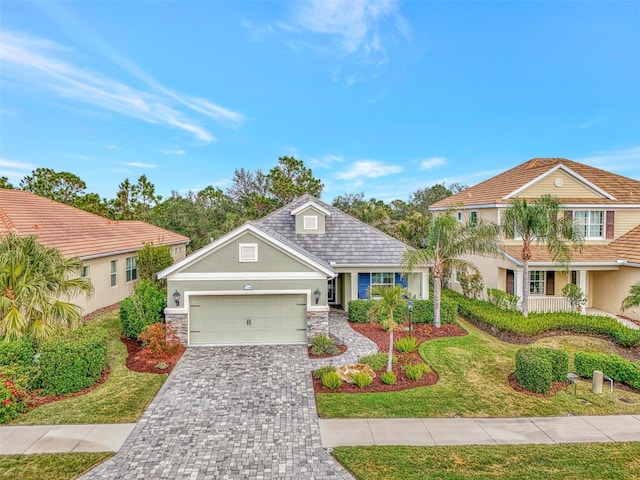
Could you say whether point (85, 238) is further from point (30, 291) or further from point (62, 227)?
point (30, 291)

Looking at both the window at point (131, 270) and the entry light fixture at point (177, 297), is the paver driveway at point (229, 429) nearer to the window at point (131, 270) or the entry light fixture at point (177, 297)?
the entry light fixture at point (177, 297)

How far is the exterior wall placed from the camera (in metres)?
18.3

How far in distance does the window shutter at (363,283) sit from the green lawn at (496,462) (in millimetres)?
11327

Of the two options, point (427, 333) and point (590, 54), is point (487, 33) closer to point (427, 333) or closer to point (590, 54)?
point (590, 54)

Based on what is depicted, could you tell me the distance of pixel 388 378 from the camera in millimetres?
10797

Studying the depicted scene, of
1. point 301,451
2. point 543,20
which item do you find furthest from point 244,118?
point 301,451

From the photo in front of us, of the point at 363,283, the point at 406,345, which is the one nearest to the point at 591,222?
the point at 363,283

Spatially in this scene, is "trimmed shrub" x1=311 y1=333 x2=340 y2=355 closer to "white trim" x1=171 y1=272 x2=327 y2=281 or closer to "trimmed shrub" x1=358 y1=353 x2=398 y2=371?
"trimmed shrub" x1=358 y1=353 x2=398 y2=371

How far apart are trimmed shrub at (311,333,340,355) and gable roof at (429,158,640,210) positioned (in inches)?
512

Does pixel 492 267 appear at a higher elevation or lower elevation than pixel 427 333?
higher

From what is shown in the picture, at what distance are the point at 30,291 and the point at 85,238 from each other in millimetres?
11290

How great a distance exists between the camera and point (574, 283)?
20250 millimetres

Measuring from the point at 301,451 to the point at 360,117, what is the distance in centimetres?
2768

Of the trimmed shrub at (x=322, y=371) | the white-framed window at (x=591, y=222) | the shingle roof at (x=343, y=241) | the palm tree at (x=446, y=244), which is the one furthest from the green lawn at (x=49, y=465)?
the white-framed window at (x=591, y=222)
